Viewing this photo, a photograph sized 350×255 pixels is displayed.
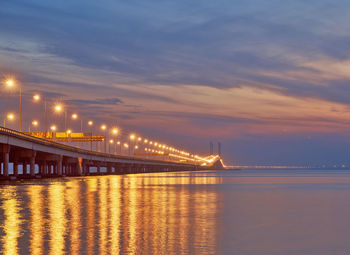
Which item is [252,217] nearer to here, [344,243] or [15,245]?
[344,243]

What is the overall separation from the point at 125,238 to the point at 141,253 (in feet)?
10.3

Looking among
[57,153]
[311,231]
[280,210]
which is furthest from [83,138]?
[311,231]

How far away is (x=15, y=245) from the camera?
18.8 metres

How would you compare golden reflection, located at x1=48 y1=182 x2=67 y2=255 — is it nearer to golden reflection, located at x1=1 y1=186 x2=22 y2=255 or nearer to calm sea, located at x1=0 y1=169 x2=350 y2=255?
calm sea, located at x1=0 y1=169 x2=350 y2=255

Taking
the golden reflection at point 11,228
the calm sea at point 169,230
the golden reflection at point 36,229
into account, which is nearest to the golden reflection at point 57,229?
the calm sea at point 169,230

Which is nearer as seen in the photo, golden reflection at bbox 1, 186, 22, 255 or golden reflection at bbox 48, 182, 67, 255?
golden reflection at bbox 48, 182, 67, 255

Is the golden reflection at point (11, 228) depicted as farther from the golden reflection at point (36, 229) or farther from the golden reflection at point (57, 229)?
the golden reflection at point (57, 229)

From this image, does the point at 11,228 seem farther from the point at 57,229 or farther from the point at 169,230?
the point at 169,230

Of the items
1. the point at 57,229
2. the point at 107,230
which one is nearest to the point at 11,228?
the point at 57,229

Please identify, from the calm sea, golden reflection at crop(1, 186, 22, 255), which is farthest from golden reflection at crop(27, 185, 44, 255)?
golden reflection at crop(1, 186, 22, 255)

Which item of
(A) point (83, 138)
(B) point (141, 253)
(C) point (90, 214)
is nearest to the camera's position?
(B) point (141, 253)

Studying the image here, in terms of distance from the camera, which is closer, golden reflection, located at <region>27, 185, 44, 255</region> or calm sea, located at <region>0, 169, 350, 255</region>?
golden reflection, located at <region>27, 185, 44, 255</region>

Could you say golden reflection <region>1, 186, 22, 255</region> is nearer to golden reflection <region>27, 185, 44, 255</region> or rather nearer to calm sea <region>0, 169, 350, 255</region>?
calm sea <region>0, 169, 350, 255</region>

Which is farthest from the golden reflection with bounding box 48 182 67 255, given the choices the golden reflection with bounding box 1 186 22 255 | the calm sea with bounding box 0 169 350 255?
the golden reflection with bounding box 1 186 22 255
